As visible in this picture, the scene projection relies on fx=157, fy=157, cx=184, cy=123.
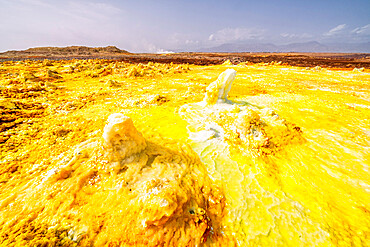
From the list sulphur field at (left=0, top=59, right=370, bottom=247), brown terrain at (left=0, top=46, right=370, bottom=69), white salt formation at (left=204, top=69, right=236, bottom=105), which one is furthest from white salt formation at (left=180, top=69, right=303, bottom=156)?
brown terrain at (left=0, top=46, right=370, bottom=69)

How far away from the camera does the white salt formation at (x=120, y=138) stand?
244 inches

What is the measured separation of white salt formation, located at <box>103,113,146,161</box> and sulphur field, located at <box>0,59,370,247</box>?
A: 0.13 feet

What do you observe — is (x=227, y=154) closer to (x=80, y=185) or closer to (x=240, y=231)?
(x=240, y=231)

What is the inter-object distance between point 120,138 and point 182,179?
300cm

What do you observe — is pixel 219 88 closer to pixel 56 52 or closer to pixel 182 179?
pixel 182 179

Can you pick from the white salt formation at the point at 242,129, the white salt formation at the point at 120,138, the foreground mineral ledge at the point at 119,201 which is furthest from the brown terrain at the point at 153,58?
the foreground mineral ledge at the point at 119,201

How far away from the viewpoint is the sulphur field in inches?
185

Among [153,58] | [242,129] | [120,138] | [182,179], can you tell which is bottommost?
[182,179]

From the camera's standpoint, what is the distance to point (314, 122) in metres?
11.7

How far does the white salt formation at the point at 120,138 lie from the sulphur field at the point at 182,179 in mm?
40

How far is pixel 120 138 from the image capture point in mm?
6379

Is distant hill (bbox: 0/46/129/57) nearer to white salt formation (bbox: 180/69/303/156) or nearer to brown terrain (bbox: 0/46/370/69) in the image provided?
brown terrain (bbox: 0/46/370/69)

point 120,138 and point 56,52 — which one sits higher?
point 56,52

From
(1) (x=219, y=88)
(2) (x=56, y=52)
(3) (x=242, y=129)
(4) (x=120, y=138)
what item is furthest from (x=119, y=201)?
(2) (x=56, y=52)
